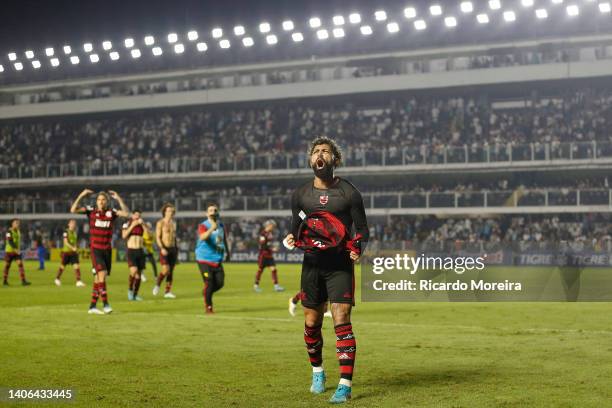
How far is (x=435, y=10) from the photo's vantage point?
60.8 meters

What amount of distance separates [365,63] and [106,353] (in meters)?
55.0

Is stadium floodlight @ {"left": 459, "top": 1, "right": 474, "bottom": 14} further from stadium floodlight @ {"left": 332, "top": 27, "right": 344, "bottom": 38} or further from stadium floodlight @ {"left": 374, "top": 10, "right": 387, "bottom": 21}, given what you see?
stadium floodlight @ {"left": 332, "top": 27, "right": 344, "bottom": 38}

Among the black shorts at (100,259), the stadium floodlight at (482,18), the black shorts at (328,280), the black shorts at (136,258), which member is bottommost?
the black shorts at (136,258)

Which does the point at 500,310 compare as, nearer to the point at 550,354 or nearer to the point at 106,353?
the point at 550,354

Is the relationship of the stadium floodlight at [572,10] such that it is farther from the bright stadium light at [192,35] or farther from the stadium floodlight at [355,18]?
the bright stadium light at [192,35]

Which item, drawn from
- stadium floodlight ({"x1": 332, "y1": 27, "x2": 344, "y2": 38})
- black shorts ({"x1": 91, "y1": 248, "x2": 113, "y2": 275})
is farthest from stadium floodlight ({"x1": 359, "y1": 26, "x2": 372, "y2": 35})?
black shorts ({"x1": 91, "y1": 248, "x2": 113, "y2": 275})

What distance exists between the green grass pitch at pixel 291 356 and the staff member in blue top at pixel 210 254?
24.1 inches

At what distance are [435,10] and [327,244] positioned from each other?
5408 cm

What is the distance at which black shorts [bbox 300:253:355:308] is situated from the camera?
29.8 feet

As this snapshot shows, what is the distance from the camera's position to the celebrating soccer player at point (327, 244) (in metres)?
9.05

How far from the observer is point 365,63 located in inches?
2589

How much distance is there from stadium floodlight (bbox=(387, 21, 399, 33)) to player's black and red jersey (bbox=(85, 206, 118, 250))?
46830 mm

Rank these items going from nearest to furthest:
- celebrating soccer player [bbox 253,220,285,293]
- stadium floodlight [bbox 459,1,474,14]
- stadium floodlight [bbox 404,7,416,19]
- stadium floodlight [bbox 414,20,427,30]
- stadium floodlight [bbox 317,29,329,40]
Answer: celebrating soccer player [bbox 253,220,285,293]
stadium floodlight [bbox 459,1,474,14]
stadium floodlight [bbox 404,7,416,19]
stadium floodlight [bbox 414,20,427,30]
stadium floodlight [bbox 317,29,329,40]

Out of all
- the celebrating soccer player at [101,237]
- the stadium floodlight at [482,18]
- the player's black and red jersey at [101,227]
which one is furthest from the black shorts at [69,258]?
the stadium floodlight at [482,18]
